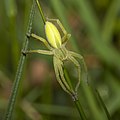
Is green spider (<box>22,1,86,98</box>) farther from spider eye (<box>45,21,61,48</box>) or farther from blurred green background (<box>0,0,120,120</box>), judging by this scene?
blurred green background (<box>0,0,120,120</box>)

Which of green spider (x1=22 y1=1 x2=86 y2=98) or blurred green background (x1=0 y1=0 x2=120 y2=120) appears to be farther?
blurred green background (x1=0 y1=0 x2=120 y2=120)

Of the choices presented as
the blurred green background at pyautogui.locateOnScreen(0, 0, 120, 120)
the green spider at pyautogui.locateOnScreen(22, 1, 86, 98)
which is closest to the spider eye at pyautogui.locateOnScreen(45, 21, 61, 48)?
the green spider at pyautogui.locateOnScreen(22, 1, 86, 98)

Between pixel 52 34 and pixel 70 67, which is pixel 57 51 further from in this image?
pixel 70 67

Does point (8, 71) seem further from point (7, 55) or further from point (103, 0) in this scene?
point (103, 0)

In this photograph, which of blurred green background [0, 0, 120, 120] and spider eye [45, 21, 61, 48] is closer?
spider eye [45, 21, 61, 48]

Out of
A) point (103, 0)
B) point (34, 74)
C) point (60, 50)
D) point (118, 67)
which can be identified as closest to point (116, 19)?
point (103, 0)

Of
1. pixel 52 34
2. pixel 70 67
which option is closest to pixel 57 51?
pixel 52 34
